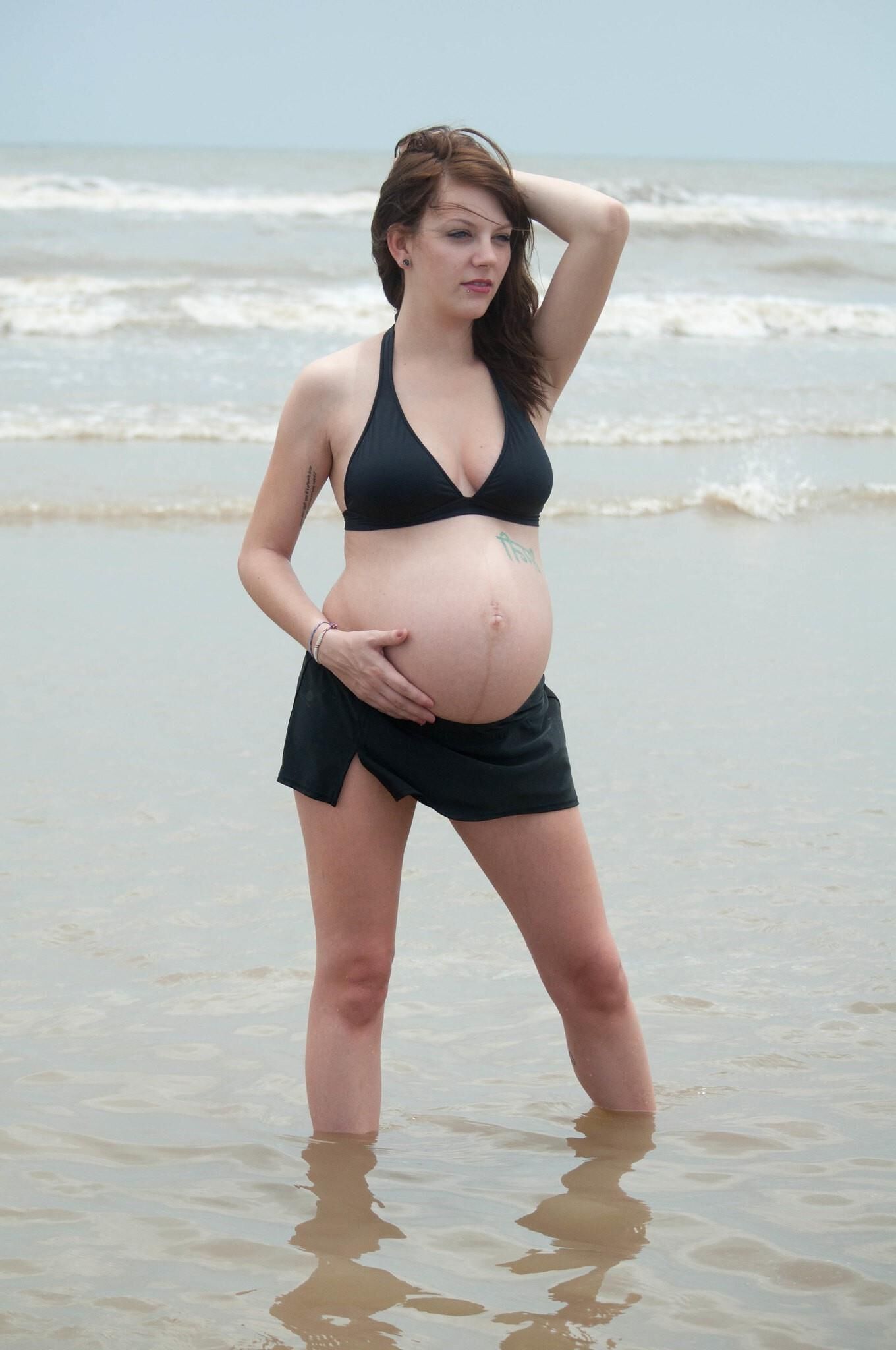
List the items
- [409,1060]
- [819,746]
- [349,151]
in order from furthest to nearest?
[349,151] < [819,746] < [409,1060]

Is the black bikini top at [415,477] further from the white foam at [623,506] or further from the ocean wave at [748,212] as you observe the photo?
the ocean wave at [748,212]

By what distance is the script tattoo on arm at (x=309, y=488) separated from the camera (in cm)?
261

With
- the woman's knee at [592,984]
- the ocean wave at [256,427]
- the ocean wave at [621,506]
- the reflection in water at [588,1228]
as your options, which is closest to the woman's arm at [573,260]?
the woman's knee at [592,984]

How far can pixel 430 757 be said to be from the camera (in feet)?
8.36

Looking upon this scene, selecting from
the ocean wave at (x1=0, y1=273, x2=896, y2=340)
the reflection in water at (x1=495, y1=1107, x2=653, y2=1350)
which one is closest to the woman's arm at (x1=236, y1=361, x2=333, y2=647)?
the reflection in water at (x1=495, y1=1107, x2=653, y2=1350)

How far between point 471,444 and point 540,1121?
4.56 feet

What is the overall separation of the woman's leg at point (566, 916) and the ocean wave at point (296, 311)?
13.7 m

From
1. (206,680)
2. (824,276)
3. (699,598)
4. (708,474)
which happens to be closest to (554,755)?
(206,680)

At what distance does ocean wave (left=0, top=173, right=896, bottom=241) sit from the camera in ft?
94.4

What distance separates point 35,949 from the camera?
3.63m

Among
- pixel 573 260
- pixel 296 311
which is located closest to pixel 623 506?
pixel 573 260

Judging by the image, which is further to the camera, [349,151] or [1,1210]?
[349,151]

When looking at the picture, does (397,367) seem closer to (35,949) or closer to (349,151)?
(35,949)

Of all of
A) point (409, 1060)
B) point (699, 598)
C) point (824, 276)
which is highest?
point (824, 276)
